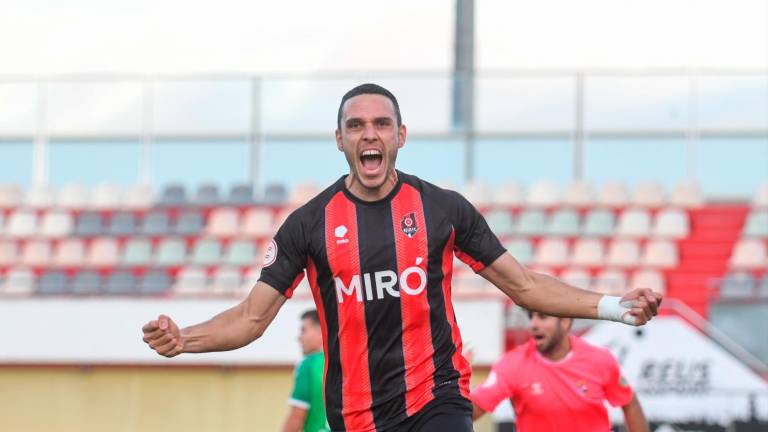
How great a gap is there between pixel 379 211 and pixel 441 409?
2.60ft

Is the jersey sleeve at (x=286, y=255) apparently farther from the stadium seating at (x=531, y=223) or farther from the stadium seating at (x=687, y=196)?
the stadium seating at (x=687, y=196)

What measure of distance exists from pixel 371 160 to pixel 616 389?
11.3 ft

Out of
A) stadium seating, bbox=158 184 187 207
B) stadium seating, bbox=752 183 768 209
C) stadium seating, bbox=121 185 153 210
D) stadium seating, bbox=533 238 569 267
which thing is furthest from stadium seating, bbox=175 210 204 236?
stadium seating, bbox=752 183 768 209

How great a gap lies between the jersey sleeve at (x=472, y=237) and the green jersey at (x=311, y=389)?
3486 millimetres

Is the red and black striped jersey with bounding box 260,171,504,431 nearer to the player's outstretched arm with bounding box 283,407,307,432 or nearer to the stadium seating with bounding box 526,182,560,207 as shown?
the player's outstretched arm with bounding box 283,407,307,432

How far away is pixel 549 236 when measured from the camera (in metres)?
18.6

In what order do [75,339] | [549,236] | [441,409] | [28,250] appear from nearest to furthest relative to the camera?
1. [441,409]
2. [75,339]
3. [549,236]
4. [28,250]

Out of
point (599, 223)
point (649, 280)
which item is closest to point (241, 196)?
point (599, 223)

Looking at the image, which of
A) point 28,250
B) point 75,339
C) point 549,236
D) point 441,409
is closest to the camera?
point 441,409

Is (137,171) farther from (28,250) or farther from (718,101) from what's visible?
(718,101)

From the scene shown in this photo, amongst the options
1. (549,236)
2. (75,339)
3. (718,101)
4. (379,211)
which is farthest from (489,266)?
(718,101)

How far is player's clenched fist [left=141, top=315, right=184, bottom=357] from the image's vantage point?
5.08 metres

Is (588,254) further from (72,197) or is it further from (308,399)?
(308,399)

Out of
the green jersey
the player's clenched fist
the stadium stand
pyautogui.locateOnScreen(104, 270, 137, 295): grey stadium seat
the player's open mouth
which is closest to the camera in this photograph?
the player's clenched fist
